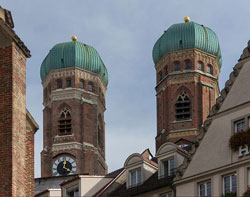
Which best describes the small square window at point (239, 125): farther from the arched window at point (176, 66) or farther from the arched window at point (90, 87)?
the arched window at point (90, 87)

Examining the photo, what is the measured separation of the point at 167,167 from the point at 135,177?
245cm

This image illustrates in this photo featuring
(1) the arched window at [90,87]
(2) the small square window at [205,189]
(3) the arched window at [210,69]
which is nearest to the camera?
(2) the small square window at [205,189]

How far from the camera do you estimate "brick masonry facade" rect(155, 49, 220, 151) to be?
100 m

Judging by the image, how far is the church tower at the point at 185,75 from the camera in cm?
10206

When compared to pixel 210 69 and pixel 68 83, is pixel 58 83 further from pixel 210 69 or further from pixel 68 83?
pixel 210 69

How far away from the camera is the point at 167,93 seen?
343 ft

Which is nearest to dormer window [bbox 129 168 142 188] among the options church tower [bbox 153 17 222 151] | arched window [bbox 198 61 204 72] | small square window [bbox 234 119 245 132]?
small square window [bbox 234 119 245 132]

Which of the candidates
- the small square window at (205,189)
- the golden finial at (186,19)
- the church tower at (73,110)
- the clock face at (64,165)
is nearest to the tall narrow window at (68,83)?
the church tower at (73,110)

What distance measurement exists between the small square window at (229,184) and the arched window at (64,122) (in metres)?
82.0

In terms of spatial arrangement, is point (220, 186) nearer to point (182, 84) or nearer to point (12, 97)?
point (12, 97)

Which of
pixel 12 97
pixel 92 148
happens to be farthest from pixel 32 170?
pixel 92 148

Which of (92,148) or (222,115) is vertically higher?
(92,148)

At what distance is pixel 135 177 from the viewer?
40219 mm

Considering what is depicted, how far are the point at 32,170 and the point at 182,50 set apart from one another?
86314 mm
